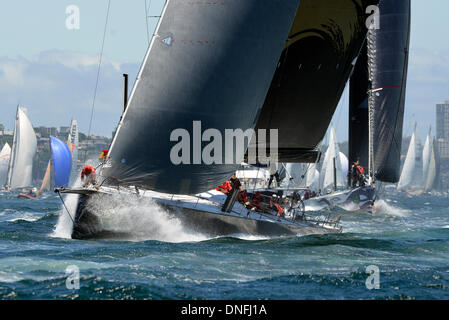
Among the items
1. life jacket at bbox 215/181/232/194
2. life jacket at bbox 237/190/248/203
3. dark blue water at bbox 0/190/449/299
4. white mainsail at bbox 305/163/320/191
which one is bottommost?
dark blue water at bbox 0/190/449/299

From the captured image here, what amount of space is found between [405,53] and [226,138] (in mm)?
24437

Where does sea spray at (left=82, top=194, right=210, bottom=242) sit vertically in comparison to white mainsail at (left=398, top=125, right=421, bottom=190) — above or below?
below

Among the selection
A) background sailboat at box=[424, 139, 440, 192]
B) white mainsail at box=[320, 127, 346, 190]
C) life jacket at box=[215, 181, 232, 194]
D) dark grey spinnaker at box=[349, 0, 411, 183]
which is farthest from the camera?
background sailboat at box=[424, 139, 440, 192]

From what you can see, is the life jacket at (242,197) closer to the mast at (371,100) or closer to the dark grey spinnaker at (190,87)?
the dark grey spinnaker at (190,87)

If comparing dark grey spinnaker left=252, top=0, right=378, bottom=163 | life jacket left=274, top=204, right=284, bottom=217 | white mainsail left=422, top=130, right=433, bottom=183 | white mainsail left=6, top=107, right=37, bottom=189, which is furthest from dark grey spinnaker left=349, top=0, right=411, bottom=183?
white mainsail left=422, top=130, right=433, bottom=183

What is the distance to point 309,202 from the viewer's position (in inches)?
1778

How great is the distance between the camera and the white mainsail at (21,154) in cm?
7069

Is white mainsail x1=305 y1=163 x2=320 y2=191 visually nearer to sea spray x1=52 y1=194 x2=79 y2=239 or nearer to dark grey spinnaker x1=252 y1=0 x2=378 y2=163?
dark grey spinnaker x1=252 y1=0 x2=378 y2=163

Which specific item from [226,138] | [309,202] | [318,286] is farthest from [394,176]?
[318,286]

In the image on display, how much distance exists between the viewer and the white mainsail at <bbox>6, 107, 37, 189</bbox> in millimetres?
70688

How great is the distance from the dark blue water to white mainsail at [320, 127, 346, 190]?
57.1 m

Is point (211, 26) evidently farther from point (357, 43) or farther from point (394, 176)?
point (394, 176)
